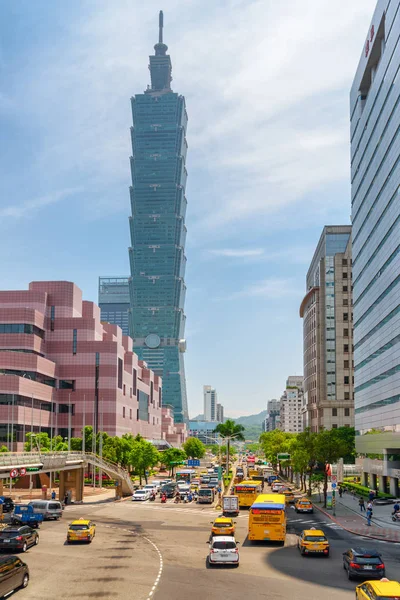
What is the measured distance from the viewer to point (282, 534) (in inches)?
1740

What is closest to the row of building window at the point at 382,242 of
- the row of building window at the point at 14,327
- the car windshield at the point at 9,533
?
the car windshield at the point at 9,533

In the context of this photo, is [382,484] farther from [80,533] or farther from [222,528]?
[80,533]

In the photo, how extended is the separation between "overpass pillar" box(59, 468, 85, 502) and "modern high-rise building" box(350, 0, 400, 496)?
38.5m

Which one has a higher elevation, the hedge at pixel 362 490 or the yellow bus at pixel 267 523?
the yellow bus at pixel 267 523

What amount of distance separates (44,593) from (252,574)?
10263mm

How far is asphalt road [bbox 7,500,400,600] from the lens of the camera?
28.9 m

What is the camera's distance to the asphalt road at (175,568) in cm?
2889

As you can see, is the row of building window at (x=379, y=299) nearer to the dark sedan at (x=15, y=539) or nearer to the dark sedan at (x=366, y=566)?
the dark sedan at (x=366, y=566)

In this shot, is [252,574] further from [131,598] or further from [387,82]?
[387,82]

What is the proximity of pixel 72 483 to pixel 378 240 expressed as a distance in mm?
52456

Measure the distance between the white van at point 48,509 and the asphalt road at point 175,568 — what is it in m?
4.35

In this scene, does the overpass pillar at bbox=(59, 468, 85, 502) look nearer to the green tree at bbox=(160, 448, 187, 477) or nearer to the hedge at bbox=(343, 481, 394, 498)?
the hedge at bbox=(343, 481, 394, 498)

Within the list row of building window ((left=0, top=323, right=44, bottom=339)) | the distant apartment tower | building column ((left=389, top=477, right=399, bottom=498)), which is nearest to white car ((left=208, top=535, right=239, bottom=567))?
building column ((left=389, top=477, right=399, bottom=498))

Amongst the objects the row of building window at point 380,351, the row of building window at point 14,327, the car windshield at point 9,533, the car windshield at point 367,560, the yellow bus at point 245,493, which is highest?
the row of building window at point 14,327
